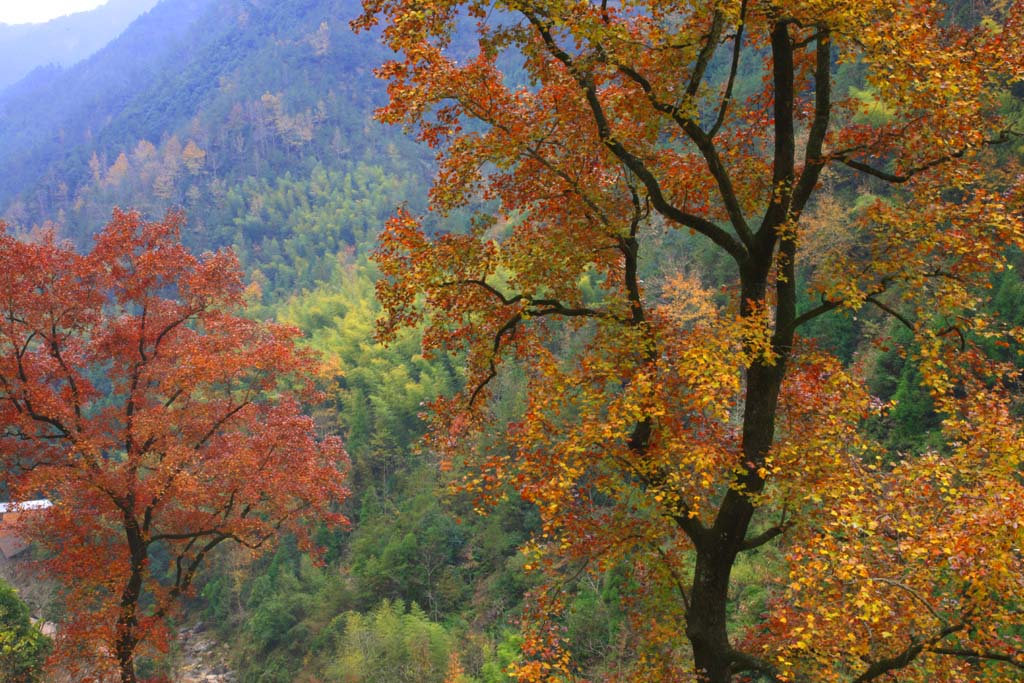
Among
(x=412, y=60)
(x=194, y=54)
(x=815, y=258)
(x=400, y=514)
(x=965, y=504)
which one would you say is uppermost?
(x=194, y=54)

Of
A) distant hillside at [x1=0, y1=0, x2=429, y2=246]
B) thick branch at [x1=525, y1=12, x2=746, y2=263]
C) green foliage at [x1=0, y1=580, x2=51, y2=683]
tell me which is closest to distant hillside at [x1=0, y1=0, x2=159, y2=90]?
distant hillside at [x1=0, y1=0, x2=429, y2=246]

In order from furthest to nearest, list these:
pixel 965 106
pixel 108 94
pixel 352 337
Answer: pixel 108 94
pixel 352 337
pixel 965 106

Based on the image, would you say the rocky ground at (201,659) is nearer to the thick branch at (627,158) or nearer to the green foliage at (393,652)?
the green foliage at (393,652)

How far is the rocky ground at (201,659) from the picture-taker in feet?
69.6

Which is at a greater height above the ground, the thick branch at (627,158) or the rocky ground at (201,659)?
the thick branch at (627,158)

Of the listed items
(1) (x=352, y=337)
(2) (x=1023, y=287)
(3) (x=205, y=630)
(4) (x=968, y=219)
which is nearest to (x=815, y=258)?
(2) (x=1023, y=287)

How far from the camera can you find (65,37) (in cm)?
15725

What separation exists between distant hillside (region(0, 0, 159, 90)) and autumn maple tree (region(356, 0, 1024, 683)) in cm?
18523

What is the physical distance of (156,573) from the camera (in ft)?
96.0

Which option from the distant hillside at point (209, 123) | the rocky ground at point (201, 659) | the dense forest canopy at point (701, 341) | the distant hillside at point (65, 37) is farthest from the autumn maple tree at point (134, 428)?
the distant hillside at point (65, 37)

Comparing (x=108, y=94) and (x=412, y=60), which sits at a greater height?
(x=108, y=94)

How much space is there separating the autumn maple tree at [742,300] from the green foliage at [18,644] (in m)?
10.0

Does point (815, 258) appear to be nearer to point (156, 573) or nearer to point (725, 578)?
point (725, 578)

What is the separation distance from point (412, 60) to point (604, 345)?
242 centimetres
